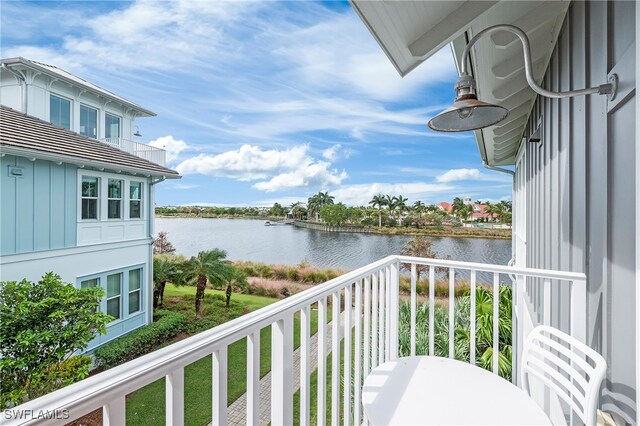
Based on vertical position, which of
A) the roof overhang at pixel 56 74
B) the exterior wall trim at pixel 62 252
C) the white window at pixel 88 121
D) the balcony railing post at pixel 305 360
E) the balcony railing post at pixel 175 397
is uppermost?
the roof overhang at pixel 56 74

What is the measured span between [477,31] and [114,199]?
347 inches

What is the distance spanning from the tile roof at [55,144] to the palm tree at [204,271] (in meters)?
3.11

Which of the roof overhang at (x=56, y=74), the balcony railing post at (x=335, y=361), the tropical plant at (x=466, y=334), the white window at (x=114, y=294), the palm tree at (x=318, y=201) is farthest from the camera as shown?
the palm tree at (x=318, y=201)

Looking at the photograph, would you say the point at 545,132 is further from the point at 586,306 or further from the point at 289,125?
the point at 289,125

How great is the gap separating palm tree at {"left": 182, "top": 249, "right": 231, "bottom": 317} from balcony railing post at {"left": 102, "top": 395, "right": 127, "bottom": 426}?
1016 cm

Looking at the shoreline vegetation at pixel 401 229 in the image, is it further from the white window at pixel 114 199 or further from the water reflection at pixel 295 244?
the white window at pixel 114 199

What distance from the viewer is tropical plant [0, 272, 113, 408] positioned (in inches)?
197

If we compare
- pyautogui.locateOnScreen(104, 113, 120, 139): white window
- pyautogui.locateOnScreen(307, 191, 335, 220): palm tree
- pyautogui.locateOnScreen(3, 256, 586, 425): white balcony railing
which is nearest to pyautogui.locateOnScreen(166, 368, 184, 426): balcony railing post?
pyautogui.locateOnScreen(3, 256, 586, 425): white balcony railing

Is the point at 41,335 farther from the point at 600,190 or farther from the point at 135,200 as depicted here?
the point at 600,190

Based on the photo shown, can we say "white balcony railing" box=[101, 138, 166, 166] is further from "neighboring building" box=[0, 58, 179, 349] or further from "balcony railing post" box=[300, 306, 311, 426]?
"balcony railing post" box=[300, 306, 311, 426]

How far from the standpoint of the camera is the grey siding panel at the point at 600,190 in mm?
1034

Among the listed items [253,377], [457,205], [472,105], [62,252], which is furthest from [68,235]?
[457,205]

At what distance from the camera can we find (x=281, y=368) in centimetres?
110

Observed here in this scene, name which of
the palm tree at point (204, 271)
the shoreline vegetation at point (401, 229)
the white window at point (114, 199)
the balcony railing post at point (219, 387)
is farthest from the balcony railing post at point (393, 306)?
the shoreline vegetation at point (401, 229)
